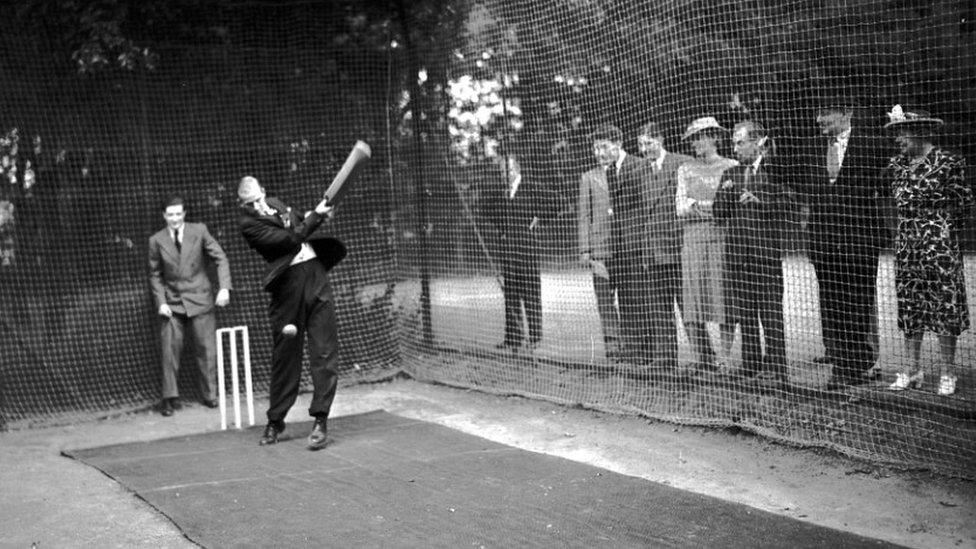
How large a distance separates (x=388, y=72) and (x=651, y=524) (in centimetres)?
619

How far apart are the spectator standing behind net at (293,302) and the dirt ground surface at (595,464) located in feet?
3.71

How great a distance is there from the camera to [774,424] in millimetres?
7039

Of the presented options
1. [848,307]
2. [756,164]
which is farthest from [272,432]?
[848,307]

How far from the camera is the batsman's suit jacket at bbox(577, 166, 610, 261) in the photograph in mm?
8398

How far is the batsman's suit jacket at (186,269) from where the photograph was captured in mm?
9422

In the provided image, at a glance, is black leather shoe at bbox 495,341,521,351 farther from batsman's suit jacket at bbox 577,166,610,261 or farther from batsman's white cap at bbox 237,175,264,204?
batsman's white cap at bbox 237,175,264,204

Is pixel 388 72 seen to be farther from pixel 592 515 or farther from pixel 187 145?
pixel 592 515

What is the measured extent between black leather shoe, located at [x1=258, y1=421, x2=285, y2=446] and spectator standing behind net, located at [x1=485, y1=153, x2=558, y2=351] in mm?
2256

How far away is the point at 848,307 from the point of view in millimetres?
7211

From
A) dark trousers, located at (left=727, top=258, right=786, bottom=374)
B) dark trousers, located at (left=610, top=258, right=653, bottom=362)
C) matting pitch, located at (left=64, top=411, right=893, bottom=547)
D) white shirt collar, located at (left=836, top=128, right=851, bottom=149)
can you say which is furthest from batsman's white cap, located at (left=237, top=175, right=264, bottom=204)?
white shirt collar, located at (left=836, top=128, right=851, bottom=149)

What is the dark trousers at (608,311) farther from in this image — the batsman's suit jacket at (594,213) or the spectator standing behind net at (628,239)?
the batsman's suit jacket at (594,213)

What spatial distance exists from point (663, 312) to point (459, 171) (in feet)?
8.30

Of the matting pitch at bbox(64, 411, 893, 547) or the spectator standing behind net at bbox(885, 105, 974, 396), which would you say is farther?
the spectator standing behind net at bbox(885, 105, 974, 396)

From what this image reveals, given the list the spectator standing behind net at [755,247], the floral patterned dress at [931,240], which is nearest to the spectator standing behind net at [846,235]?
the floral patterned dress at [931,240]
